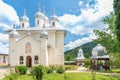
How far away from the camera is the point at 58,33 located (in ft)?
162

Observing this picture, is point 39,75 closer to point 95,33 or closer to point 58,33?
point 95,33

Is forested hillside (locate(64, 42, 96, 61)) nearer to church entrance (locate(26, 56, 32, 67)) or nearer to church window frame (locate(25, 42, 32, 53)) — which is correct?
church entrance (locate(26, 56, 32, 67))

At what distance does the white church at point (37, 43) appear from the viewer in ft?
144

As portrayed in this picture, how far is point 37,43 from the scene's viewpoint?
145 feet

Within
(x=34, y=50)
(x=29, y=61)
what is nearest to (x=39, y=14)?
(x=34, y=50)

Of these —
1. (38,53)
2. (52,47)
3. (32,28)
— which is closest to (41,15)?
(32,28)

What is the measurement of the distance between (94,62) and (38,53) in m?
9.09

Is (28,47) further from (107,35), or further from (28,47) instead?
(107,35)

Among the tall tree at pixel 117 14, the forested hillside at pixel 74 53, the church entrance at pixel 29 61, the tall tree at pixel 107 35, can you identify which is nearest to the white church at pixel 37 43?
the church entrance at pixel 29 61

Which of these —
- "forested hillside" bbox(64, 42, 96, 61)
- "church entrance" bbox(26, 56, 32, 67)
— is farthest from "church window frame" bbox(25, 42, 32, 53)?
"forested hillside" bbox(64, 42, 96, 61)

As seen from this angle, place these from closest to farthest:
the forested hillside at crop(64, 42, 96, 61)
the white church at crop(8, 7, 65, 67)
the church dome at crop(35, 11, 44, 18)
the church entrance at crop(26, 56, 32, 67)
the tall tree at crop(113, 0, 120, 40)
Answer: the tall tree at crop(113, 0, 120, 40) < the white church at crop(8, 7, 65, 67) < the church entrance at crop(26, 56, 32, 67) < the church dome at crop(35, 11, 44, 18) < the forested hillside at crop(64, 42, 96, 61)

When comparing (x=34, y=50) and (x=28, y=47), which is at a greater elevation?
(x=28, y=47)

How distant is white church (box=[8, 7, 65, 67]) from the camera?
43.8 m

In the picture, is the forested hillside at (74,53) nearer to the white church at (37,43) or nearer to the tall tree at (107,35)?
the white church at (37,43)
